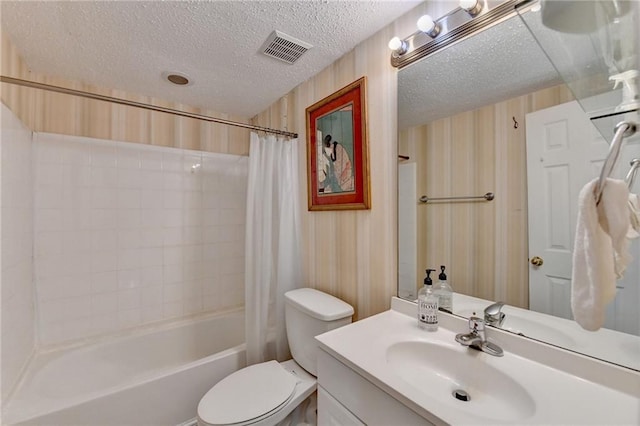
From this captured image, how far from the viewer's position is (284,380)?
127 centimetres

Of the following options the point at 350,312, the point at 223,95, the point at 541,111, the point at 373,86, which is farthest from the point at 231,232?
the point at 541,111

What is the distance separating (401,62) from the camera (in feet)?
3.79

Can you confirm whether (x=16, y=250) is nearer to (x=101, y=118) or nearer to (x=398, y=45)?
(x=101, y=118)

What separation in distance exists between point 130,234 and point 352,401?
1889 millimetres

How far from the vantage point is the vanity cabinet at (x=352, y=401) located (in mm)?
667

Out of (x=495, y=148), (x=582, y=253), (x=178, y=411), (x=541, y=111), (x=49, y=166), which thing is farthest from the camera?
(x=49, y=166)

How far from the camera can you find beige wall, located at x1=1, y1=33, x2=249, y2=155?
4.61ft

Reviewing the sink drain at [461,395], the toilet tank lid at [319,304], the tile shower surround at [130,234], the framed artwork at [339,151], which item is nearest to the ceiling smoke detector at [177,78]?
the tile shower surround at [130,234]

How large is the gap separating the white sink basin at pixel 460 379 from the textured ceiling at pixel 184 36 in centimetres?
139

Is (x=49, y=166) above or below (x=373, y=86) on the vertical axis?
below

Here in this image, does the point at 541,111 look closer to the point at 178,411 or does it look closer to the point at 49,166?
the point at 178,411

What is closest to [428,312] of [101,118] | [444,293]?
[444,293]

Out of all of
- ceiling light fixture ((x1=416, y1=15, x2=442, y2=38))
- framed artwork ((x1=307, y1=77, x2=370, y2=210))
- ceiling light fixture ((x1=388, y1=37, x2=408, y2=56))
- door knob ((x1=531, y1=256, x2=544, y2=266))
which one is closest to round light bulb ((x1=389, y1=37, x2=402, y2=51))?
ceiling light fixture ((x1=388, y1=37, x2=408, y2=56))

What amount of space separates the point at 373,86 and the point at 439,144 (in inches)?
17.6
